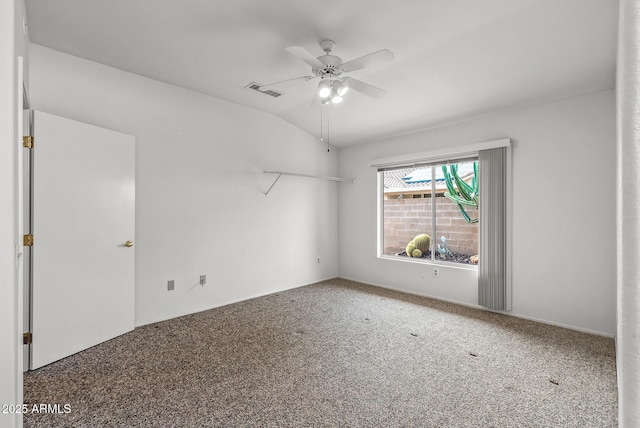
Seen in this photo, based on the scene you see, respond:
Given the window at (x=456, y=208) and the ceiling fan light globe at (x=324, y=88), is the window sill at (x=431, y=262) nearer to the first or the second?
the window at (x=456, y=208)

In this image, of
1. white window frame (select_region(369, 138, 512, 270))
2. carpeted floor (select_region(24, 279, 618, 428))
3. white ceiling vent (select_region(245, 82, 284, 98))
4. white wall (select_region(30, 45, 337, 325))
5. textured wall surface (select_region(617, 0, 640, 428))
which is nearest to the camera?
textured wall surface (select_region(617, 0, 640, 428))

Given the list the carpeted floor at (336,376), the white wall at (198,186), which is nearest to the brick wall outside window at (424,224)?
the carpeted floor at (336,376)

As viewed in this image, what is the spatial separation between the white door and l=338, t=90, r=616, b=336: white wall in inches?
157

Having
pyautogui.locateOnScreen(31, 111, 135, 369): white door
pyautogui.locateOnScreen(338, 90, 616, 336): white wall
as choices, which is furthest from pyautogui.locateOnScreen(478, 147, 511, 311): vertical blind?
pyautogui.locateOnScreen(31, 111, 135, 369): white door

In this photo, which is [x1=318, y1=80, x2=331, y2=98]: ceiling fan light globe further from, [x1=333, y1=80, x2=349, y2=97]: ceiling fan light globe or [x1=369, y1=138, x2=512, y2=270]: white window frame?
[x1=369, y1=138, x2=512, y2=270]: white window frame

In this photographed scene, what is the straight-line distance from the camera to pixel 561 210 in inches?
140

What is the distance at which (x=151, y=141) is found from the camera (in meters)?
3.67

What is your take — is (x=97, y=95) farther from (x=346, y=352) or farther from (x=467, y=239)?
(x=467, y=239)

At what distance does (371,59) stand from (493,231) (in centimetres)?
269

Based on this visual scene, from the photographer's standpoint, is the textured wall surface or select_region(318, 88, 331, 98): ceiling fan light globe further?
select_region(318, 88, 331, 98): ceiling fan light globe

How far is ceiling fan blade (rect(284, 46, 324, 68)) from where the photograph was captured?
2.38 metres

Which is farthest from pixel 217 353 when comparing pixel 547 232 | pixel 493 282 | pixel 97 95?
pixel 547 232

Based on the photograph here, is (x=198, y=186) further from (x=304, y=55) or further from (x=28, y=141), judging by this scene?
(x=304, y=55)

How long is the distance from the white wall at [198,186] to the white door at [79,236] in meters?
0.30
